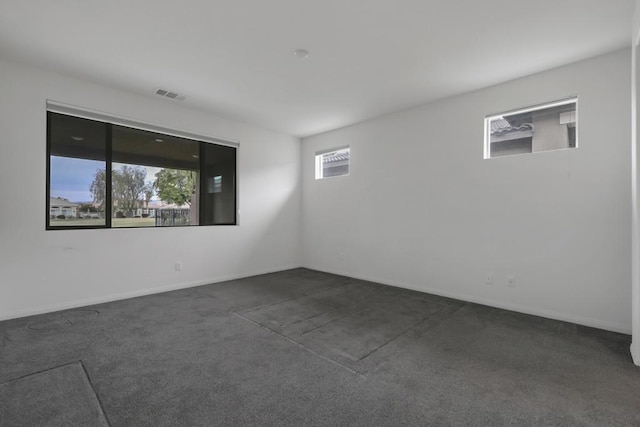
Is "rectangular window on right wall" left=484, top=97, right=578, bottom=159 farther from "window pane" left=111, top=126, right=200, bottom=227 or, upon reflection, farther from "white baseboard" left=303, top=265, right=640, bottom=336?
"window pane" left=111, top=126, right=200, bottom=227

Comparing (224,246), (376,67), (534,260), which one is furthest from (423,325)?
(224,246)

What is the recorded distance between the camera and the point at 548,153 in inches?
125

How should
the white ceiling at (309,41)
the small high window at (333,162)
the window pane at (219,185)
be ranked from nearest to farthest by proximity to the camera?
the white ceiling at (309,41)
the window pane at (219,185)
the small high window at (333,162)

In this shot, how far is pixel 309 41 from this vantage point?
2701 millimetres

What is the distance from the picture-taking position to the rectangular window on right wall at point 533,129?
3135 mm

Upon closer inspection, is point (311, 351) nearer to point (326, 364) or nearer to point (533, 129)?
point (326, 364)

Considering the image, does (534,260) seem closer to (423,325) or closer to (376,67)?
(423,325)

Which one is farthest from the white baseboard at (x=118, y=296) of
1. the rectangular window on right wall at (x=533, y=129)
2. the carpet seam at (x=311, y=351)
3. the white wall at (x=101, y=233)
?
the rectangular window on right wall at (x=533, y=129)

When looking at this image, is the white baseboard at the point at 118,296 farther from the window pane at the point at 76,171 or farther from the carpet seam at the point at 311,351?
the carpet seam at the point at 311,351

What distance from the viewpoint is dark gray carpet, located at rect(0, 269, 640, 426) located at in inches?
66.4

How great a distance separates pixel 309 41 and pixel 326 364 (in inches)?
109

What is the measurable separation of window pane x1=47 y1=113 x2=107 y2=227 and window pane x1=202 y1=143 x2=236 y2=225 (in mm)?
1371

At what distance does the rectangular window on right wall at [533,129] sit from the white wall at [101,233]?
11.7 ft

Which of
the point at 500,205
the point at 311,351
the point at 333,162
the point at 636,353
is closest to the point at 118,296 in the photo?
the point at 311,351
